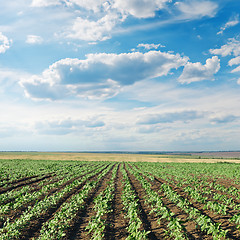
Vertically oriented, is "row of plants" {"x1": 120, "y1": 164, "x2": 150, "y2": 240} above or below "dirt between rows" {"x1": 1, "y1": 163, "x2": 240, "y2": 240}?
above

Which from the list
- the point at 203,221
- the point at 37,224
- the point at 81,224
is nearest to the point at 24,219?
the point at 37,224

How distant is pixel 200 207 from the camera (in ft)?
40.9

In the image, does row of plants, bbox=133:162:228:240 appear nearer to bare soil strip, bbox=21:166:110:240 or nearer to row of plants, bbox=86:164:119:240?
row of plants, bbox=86:164:119:240

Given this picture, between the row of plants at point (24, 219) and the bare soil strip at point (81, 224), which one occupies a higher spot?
the row of plants at point (24, 219)

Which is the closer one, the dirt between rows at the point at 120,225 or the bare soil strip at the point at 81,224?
the dirt between rows at the point at 120,225

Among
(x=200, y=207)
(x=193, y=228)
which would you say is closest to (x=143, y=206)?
(x=200, y=207)

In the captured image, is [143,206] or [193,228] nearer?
[193,228]

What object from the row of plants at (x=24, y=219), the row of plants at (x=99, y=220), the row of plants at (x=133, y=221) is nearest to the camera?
the row of plants at (x=133, y=221)

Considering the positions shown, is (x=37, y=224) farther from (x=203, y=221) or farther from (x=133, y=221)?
(x=203, y=221)

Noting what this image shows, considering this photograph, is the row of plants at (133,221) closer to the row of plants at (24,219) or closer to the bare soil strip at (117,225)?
the bare soil strip at (117,225)

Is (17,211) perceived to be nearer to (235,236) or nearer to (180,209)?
(180,209)

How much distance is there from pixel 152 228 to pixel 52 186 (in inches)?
527

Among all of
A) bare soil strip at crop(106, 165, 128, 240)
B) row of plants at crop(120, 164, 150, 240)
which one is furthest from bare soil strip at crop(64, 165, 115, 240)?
row of plants at crop(120, 164, 150, 240)

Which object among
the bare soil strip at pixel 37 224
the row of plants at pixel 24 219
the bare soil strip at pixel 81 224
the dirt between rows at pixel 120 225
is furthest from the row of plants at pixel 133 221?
the row of plants at pixel 24 219
